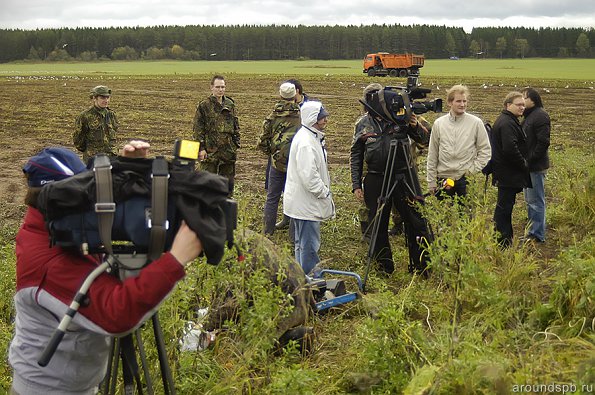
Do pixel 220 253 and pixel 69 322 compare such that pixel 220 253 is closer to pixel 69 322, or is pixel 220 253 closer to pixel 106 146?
pixel 69 322

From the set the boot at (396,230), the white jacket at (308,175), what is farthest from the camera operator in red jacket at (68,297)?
the boot at (396,230)

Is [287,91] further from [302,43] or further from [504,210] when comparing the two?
[302,43]

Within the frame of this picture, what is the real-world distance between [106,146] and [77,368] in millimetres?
A: 7542

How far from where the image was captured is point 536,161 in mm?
8055

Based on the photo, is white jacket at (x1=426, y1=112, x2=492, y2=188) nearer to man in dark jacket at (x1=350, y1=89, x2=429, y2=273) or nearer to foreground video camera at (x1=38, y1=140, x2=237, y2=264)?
man in dark jacket at (x1=350, y1=89, x2=429, y2=273)

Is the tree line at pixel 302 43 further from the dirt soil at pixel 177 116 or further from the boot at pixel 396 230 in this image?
the boot at pixel 396 230

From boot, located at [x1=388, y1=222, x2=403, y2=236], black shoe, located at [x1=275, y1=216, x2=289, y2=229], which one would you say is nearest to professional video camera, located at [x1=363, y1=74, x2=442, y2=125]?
boot, located at [x1=388, y1=222, x2=403, y2=236]

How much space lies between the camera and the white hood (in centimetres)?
630

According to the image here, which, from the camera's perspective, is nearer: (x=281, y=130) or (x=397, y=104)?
(x=397, y=104)

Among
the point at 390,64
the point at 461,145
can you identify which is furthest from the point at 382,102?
the point at 390,64

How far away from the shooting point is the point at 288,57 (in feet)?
405

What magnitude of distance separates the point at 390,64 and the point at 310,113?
161ft

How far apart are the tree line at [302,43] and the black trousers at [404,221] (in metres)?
115

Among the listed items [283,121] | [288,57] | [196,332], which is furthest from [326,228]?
[288,57]
